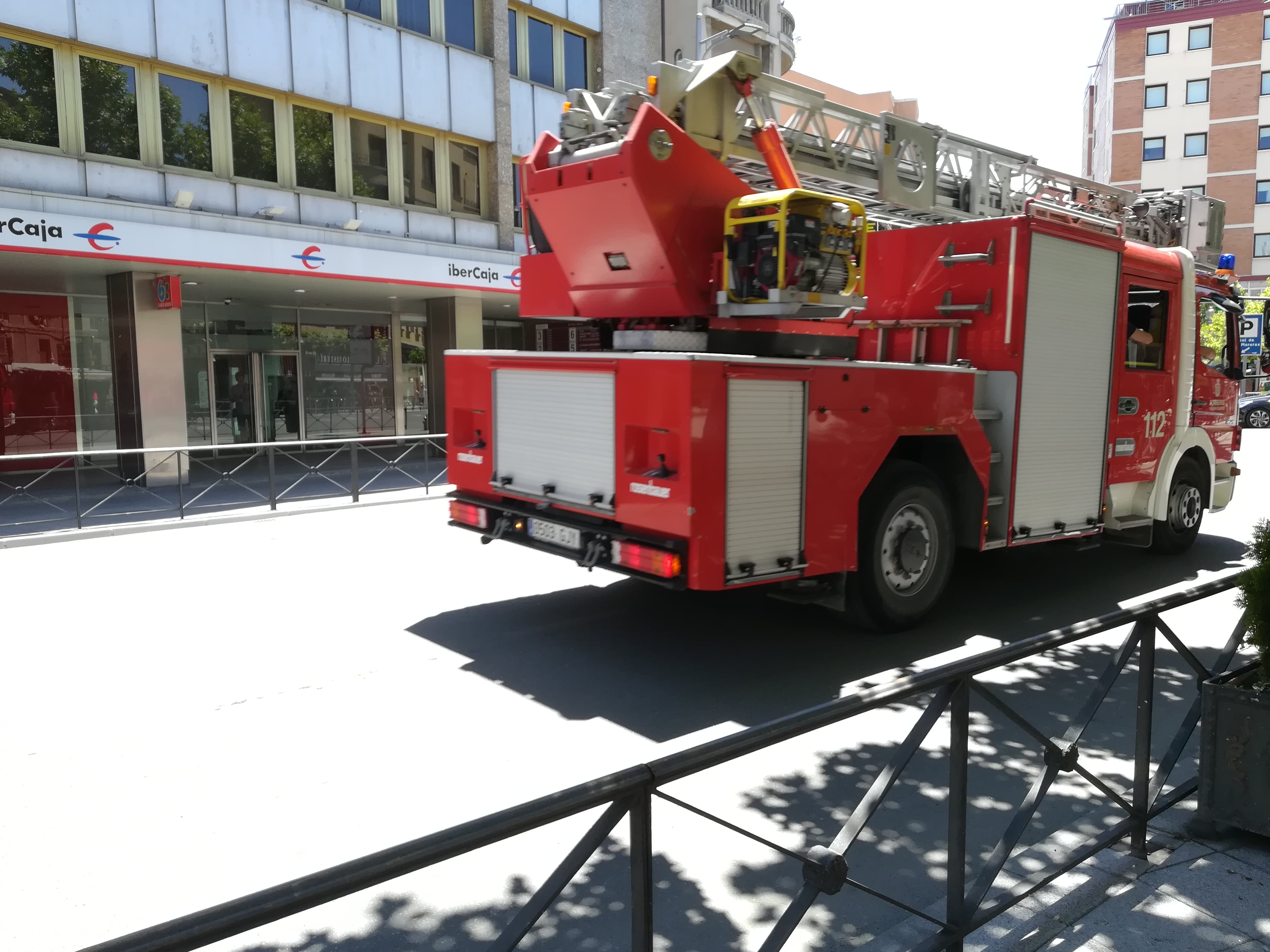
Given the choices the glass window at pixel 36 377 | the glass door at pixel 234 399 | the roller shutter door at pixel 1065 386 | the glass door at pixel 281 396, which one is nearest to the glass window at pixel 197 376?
the glass door at pixel 234 399

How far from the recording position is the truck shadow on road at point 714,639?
5.61 metres

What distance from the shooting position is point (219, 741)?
16.4 ft

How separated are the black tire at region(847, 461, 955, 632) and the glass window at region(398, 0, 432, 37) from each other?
16.1m

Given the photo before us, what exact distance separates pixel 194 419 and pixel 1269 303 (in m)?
18.0

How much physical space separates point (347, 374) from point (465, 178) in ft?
17.1

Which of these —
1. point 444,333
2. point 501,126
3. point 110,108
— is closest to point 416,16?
point 501,126

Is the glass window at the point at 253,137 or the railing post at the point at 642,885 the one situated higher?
the glass window at the point at 253,137

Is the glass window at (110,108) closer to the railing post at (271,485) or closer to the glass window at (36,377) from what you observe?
the glass window at (36,377)

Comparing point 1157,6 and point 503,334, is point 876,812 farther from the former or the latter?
point 1157,6

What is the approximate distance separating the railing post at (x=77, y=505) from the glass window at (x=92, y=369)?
671cm

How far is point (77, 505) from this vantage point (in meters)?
11.3

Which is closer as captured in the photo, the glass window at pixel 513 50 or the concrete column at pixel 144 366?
the concrete column at pixel 144 366

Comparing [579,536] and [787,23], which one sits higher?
[787,23]

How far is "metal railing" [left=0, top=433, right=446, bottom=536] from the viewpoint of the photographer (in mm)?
11859
